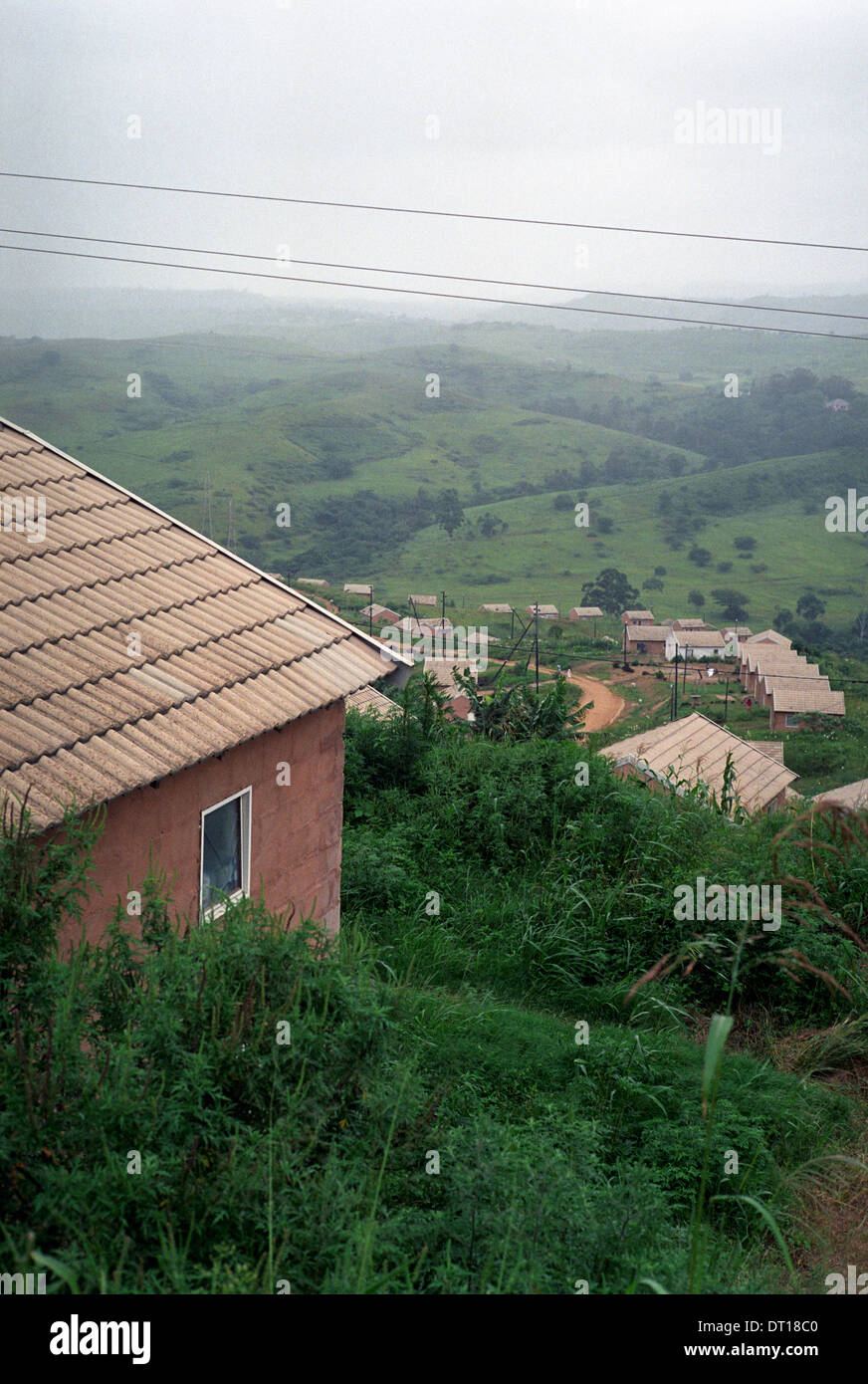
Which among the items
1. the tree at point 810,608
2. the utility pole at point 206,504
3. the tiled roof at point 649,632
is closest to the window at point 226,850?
the tiled roof at point 649,632

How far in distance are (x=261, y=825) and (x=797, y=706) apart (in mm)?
38611

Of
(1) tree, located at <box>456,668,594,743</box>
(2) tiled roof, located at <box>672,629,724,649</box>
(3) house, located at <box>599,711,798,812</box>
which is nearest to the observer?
(1) tree, located at <box>456,668,594,743</box>

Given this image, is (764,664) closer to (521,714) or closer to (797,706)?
(797,706)

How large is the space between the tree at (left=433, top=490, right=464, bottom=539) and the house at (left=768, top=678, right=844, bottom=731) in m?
46.3

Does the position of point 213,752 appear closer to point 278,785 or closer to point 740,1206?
point 278,785

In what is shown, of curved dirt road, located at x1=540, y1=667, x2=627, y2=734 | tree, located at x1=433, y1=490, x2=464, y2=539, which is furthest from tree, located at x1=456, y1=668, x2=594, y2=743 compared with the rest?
tree, located at x1=433, y1=490, x2=464, y2=539

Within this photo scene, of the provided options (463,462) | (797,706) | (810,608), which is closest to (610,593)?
(810,608)

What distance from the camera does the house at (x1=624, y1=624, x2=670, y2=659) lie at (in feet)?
176

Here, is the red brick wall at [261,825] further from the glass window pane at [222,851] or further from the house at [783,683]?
the house at [783,683]

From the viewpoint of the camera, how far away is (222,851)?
21.0 ft

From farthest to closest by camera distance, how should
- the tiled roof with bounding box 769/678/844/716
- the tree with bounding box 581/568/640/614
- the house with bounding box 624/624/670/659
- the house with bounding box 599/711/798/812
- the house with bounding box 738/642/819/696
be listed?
the tree with bounding box 581/568/640/614 < the house with bounding box 624/624/670/659 < the house with bounding box 738/642/819/696 < the tiled roof with bounding box 769/678/844/716 < the house with bounding box 599/711/798/812

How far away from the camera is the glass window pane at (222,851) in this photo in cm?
622

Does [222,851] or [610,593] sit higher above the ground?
[610,593]

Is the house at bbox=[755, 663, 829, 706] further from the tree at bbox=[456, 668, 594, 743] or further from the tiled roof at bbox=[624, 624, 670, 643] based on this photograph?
the tree at bbox=[456, 668, 594, 743]
